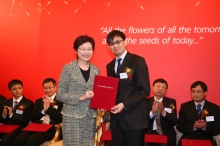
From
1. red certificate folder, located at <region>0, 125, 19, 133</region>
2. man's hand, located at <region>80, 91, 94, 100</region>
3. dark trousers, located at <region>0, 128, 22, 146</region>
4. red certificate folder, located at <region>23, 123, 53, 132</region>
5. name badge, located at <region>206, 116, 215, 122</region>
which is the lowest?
dark trousers, located at <region>0, 128, 22, 146</region>

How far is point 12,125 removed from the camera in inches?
195

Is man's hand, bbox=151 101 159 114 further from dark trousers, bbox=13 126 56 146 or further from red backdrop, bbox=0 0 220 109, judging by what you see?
dark trousers, bbox=13 126 56 146

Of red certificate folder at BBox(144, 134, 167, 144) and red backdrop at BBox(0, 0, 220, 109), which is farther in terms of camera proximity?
red backdrop at BBox(0, 0, 220, 109)

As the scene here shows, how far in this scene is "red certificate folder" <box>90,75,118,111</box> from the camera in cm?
284

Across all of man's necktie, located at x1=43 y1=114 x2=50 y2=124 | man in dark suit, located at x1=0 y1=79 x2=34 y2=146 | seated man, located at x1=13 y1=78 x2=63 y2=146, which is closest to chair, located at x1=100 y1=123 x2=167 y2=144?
seated man, located at x1=13 y1=78 x2=63 y2=146

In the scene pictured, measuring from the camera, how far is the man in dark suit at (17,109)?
514cm

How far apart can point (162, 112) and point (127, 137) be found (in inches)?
67.0

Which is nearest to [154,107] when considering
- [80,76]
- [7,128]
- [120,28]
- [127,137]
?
[120,28]

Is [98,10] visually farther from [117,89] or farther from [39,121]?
[117,89]

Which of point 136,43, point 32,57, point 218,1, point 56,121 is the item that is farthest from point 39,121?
point 218,1

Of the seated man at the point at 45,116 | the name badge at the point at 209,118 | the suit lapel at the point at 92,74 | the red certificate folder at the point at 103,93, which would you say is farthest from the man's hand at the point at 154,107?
the red certificate folder at the point at 103,93

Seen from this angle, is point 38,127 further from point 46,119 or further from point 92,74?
point 92,74

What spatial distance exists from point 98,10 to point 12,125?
7.53 ft

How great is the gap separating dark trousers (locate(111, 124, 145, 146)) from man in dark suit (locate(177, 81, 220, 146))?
1.74 metres
